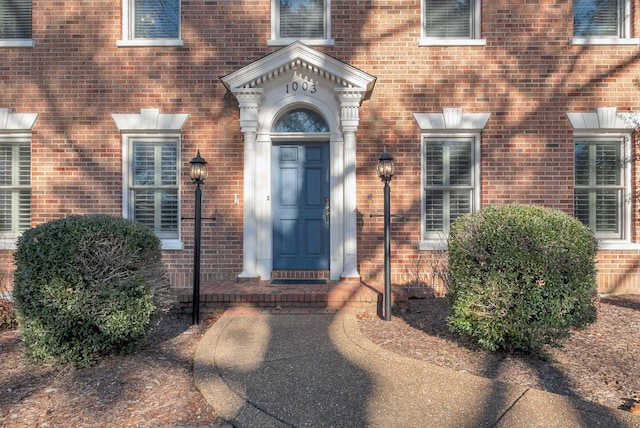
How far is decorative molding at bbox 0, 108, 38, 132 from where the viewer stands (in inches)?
250

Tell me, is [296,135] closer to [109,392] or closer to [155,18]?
[155,18]

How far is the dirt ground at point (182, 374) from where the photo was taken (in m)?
2.72

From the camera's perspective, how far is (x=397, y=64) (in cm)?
632

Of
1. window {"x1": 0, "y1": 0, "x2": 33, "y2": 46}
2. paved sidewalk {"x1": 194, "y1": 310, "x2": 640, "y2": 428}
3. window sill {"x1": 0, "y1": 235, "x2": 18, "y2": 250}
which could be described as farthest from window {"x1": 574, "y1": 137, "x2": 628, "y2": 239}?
window {"x1": 0, "y1": 0, "x2": 33, "y2": 46}

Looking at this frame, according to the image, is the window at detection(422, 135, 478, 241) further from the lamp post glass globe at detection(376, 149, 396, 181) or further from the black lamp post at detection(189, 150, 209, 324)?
the black lamp post at detection(189, 150, 209, 324)

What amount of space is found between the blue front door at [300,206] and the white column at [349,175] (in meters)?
0.44

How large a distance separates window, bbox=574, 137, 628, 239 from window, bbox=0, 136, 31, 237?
30.0ft

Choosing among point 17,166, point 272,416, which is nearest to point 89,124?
point 17,166

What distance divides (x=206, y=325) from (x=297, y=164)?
2.94m

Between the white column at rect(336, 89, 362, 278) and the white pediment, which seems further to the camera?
the white column at rect(336, 89, 362, 278)

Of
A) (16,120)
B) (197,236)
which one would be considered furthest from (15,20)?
(197,236)

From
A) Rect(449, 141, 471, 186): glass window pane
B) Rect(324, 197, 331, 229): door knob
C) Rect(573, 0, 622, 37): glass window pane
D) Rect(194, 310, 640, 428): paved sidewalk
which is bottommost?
Rect(194, 310, 640, 428): paved sidewalk

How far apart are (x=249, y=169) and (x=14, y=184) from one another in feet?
13.3

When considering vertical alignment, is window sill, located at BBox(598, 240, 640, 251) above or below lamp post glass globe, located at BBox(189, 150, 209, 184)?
below
